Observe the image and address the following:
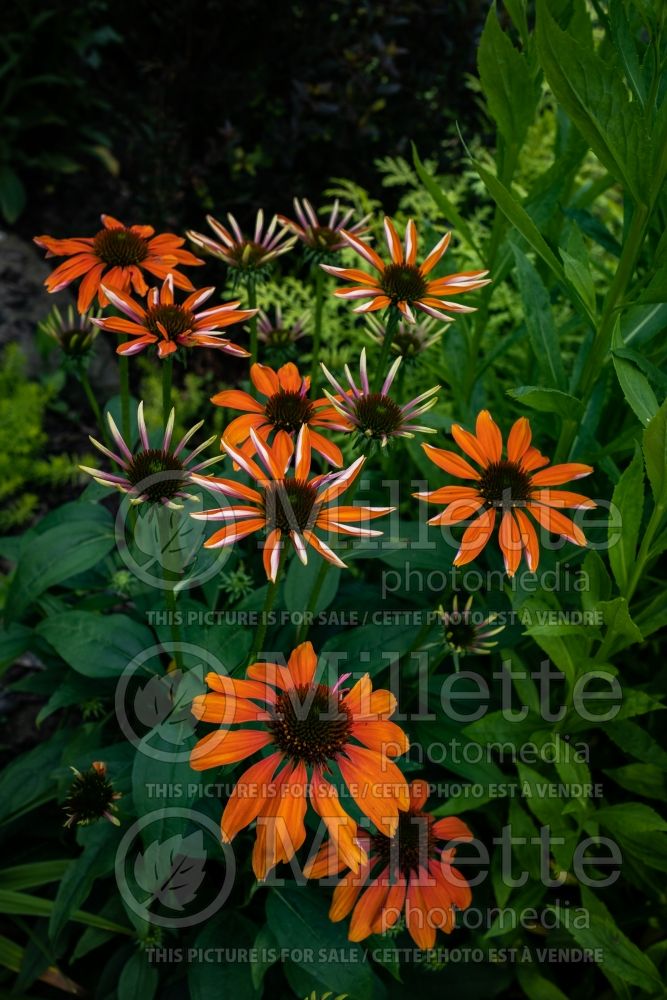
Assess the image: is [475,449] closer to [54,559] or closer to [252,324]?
[252,324]

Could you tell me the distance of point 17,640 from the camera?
4.21 feet

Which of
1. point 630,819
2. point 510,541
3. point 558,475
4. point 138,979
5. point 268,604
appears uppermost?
point 558,475

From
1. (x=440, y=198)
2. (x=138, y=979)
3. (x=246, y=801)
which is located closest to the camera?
(x=246, y=801)

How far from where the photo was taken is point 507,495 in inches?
38.5

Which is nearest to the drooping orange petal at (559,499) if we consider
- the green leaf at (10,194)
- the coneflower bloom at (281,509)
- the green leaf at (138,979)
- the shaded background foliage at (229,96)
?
the coneflower bloom at (281,509)

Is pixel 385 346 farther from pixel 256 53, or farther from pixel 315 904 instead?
pixel 256 53

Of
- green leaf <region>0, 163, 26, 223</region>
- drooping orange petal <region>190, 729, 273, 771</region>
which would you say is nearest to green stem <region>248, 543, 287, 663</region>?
drooping orange petal <region>190, 729, 273, 771</region>

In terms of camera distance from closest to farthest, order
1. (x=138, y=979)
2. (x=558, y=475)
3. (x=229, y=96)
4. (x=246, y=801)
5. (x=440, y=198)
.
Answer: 1. (x=246, y=801)
2. (x=558, y=475)
3. (x=138, y=979)
4. (x=440, y=198)
5. (x=229, y=96)

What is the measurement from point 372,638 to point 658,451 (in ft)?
1.51

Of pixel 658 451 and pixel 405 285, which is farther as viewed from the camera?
pixel 405 285

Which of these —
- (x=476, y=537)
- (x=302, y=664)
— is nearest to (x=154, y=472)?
(x=302, y=664)

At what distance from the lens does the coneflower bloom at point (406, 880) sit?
39.4 inches

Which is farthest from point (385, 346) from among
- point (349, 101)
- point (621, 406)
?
point (349, 101)

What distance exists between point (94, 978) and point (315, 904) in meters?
0.49
